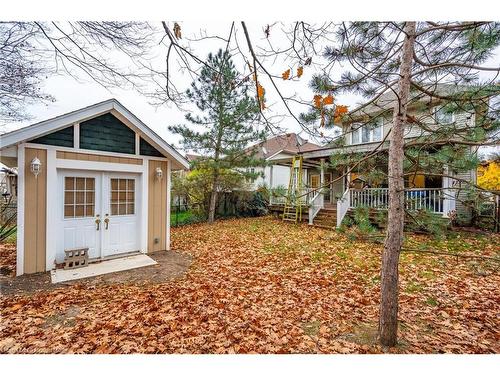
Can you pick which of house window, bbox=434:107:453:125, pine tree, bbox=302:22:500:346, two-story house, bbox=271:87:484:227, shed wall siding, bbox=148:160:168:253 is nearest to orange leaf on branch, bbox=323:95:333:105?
pine tree, bbox=302:22:500:346

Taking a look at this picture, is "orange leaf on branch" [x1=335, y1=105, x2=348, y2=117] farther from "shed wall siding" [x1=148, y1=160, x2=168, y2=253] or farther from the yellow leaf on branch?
"shed wall siding" [x1=148, y1=160, x2=168, y2=253]

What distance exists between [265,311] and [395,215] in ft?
6.30

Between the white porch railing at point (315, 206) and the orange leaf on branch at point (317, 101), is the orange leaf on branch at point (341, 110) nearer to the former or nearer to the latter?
the orange leaf on branch at point (317, 101)

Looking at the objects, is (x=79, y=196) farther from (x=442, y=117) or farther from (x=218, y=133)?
A: (x=442, y=117)

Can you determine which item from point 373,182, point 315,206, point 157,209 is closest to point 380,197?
point 315,206

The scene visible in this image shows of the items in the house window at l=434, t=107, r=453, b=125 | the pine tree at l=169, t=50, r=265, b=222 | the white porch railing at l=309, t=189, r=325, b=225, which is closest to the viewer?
the house window at l=434, t=107, r=453, b=125

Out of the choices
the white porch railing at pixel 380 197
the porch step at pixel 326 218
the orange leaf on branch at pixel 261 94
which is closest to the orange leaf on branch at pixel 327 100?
the orange leaf on branch at pixel 261 94

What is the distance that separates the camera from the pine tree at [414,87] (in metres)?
2.13

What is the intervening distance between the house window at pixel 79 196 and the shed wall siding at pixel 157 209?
118 cm

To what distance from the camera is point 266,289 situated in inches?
139

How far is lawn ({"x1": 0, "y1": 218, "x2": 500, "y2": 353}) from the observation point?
7.25ft

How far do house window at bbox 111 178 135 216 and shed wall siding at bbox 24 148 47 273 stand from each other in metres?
1.17

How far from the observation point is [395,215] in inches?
82.5
